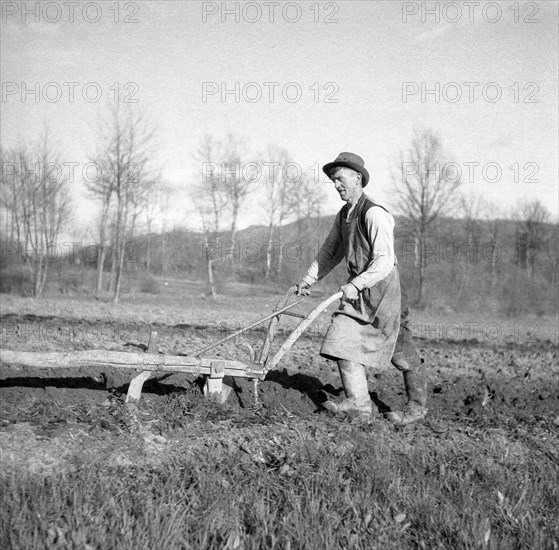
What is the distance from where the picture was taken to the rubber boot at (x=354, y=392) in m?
4.79

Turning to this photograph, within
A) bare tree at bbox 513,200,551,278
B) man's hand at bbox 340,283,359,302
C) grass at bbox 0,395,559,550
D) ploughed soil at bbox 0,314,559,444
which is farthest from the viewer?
bare tree at bbox 513,200,551,278

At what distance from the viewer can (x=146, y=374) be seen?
472 cm

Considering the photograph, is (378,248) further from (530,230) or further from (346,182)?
(530,230)

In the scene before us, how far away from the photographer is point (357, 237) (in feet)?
15.9

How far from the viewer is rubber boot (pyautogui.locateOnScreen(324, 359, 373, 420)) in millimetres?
4785

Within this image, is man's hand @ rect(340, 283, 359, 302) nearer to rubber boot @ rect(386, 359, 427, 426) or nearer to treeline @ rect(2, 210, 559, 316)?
rubber boot @ rect(386, 359, 427, 426)

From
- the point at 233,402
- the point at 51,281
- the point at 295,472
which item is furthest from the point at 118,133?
the point at 295,472

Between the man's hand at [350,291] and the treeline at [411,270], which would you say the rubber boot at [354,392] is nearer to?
the man's hand at [350,291]

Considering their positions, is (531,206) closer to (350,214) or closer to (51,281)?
(51,281)

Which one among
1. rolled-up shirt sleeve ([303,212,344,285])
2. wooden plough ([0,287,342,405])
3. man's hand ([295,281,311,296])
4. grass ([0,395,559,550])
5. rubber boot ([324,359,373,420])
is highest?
rolled-up shirt sleeve ([303,212,344,285])

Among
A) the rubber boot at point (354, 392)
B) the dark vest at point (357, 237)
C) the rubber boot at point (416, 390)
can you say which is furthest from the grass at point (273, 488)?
the dark vest at point (357, 237)

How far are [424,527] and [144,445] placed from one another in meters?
1.95

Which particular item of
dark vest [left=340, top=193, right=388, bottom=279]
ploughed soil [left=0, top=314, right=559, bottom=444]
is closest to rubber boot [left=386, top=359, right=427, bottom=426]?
ploughed soil [left=0, top=314, right=559, bottom=444]

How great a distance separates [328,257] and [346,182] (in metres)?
0.85
